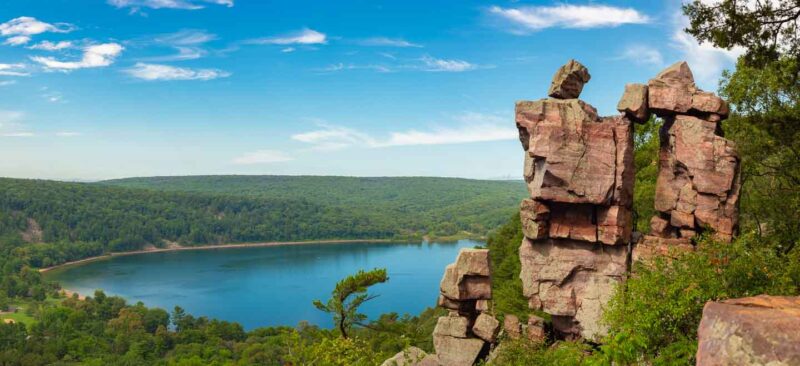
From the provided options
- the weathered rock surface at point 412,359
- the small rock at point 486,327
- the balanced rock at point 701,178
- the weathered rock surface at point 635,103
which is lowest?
the weathered rock surface at point 412,359

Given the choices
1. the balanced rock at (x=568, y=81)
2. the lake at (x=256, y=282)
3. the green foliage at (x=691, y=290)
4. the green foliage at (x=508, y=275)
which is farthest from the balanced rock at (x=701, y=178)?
the lake at (x=256, y=282)

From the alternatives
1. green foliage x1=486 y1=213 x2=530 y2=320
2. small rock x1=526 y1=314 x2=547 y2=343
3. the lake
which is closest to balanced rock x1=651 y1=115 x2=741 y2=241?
small rock x1=526 y1=314 x2=547 y2=343

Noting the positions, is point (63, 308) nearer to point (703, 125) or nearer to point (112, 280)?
point (112, 280)

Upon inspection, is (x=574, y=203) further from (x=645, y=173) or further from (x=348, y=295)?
(x=645, y=173)

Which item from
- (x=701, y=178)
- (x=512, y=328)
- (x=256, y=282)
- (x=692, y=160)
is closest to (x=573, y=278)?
(x=512, y=328)

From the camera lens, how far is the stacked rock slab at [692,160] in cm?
1942

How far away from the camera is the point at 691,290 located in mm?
13969

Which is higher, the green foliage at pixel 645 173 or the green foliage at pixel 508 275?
the green foliage at pixel 645 173

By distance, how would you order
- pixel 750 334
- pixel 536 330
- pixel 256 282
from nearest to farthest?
pixel 750 334 < pixel 536 330 < pixel 256 282

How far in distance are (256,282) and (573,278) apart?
13879 centimetres

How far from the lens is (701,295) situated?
45.3 feet

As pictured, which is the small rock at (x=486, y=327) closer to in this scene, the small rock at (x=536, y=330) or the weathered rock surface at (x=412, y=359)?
the small rock at (x=536, y=330)

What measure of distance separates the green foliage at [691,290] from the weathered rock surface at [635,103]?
21.2 ft

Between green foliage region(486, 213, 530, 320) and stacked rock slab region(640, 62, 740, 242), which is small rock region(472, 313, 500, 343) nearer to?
green foliage region(486, 213, 530, 320)
